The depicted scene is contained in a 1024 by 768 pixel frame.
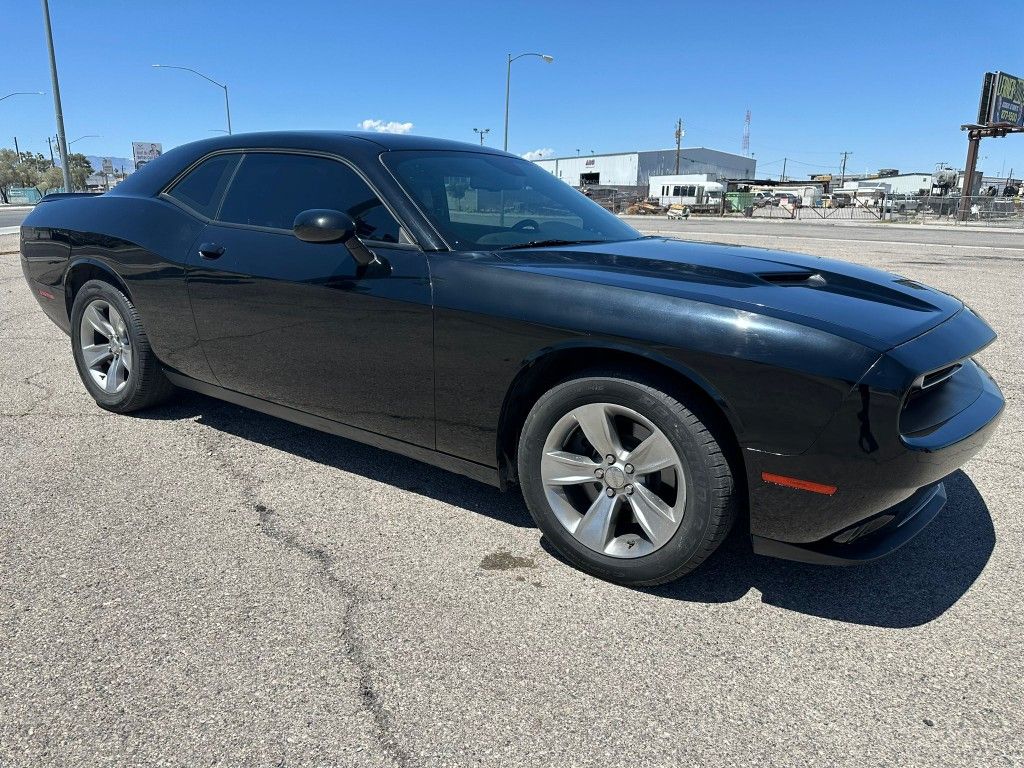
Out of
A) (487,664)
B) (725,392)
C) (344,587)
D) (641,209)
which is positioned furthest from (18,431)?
(641,209)

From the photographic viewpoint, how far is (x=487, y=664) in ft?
7.02

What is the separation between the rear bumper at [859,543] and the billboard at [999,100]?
160 ft

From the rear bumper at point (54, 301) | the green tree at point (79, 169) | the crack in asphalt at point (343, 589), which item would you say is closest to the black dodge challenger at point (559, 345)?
the crack in asphalt at point (343, 589)

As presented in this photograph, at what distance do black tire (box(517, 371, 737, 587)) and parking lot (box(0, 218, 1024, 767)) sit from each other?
0.11 metres

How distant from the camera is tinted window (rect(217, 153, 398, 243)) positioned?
2.99m

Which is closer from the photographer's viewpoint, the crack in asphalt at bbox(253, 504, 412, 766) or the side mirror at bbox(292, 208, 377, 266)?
the crack in asphalt at bbox(253, 504, 412, 766)

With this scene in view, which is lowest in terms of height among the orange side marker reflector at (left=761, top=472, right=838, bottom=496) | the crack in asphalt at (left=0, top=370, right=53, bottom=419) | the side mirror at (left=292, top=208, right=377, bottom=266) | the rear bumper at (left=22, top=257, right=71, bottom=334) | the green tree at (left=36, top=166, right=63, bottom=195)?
the crack in asphalt at (left=0, top=370, right=53, bottom=419)

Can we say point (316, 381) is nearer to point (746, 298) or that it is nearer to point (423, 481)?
point (423, 481)

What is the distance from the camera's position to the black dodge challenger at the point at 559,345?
215 cm

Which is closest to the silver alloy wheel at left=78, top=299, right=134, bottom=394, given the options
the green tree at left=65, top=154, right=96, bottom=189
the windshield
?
the windshield

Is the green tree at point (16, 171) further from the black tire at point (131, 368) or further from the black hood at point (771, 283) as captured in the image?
the black hood at point (771, 283)

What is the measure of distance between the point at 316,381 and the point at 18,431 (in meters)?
2.08

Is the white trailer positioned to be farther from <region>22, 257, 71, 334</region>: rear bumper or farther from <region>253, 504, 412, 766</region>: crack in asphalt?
<region>253, 504, 412, 766</region>: crack in asphalt

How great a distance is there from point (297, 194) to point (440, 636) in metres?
2.05
